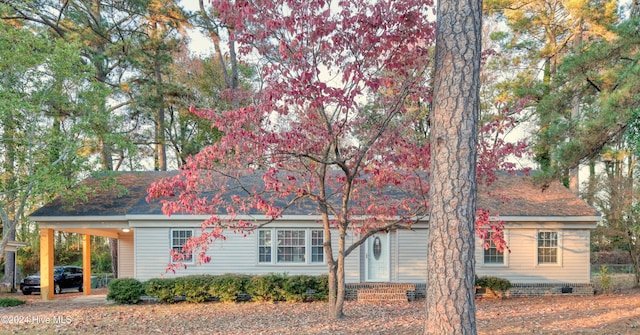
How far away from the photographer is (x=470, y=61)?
5.38 meters

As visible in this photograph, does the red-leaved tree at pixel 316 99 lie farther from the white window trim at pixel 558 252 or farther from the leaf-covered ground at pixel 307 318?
the white window trim at pixel 558 252

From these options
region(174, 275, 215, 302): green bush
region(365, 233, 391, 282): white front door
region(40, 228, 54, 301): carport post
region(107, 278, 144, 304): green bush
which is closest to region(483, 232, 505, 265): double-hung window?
region(365, 233, 391, 282): white front door

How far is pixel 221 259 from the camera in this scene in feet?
49.9

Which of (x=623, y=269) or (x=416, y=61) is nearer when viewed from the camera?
(x=416, y=61)

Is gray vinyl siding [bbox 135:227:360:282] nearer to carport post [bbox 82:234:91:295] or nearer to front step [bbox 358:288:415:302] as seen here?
front step [bbox 358:288:415:302]

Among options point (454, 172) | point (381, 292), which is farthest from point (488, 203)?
point (454, 172)

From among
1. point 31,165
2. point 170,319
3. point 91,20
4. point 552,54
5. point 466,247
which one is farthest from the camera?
point 91,20

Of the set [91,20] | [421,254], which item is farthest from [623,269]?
[91,20]

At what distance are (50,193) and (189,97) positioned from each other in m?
10.8

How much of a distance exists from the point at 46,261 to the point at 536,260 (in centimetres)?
1504

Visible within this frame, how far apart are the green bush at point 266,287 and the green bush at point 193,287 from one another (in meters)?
1.16

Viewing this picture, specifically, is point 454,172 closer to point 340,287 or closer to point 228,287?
point 340,287

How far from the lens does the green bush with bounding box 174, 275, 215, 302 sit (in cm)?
1380

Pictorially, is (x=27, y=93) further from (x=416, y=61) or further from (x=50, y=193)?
(x=416, y=61)
